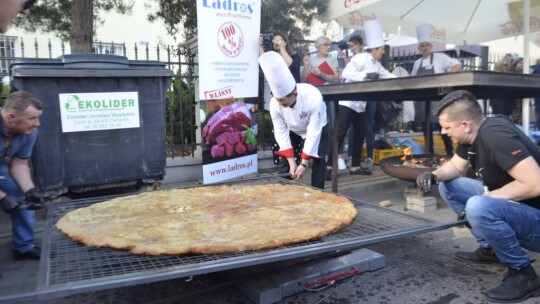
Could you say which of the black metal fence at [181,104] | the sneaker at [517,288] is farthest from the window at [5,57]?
the sneaker at [517,288]

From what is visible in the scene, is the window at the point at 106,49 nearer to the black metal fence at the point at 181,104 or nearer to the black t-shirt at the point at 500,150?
the black metal fence at the point at 181,104

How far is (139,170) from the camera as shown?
441cm

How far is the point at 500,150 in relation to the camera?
2451 mm

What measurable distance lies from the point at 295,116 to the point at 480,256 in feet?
6.63

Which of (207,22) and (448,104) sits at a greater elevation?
(207,22)

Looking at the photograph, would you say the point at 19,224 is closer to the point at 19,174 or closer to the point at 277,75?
the point at 19,174

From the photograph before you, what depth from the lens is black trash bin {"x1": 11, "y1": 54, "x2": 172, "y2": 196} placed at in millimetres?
3902

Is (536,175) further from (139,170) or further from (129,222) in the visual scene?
(139,170)

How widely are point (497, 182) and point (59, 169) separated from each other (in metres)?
3.76

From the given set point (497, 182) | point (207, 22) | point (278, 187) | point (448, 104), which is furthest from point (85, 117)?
point (497, 182)

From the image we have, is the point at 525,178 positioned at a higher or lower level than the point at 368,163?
higher

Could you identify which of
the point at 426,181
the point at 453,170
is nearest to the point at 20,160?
the point at 426,181

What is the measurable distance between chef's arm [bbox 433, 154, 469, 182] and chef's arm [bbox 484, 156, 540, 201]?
2.09 ft

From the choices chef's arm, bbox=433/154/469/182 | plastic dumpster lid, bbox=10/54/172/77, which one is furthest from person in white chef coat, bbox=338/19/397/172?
chef's arm, bbox=433/154/469/182
